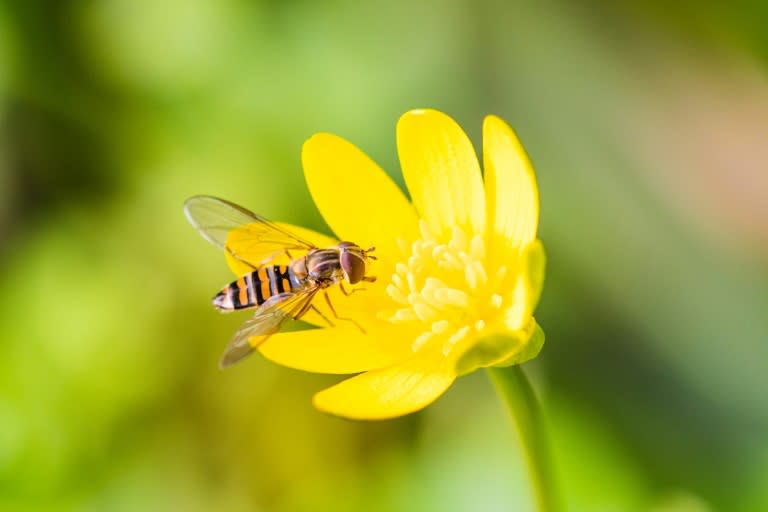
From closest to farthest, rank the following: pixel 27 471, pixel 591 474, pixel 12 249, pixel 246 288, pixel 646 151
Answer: pixel 246 288 → pixel 591 474 → pixel 27 471 → pixel 646 151 → pixel 12 249

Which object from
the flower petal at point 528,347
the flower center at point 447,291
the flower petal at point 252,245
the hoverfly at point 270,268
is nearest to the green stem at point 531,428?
the flower petal at point 528,347

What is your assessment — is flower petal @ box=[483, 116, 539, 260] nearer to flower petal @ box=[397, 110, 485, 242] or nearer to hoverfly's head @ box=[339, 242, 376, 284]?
flower petal @ box=[397, 110, 485, 242]

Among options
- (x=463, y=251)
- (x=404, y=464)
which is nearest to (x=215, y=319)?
(x=404, y=464)

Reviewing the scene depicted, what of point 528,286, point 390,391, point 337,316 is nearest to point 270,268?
point 337,316

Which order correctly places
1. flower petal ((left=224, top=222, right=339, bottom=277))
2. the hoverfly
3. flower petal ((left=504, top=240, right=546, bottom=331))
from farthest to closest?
1. flower petal ((left=224, top=222, right=339, bottom=277))
2. the hoverfly
3. flower petal ((left=504, top=240, right=546, bottom=331))

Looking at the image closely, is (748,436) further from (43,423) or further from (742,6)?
(43,423)

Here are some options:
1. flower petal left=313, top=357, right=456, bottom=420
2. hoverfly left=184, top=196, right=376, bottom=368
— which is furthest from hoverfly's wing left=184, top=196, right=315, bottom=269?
flower petal left=313, top=357, right=456, bottom=420
